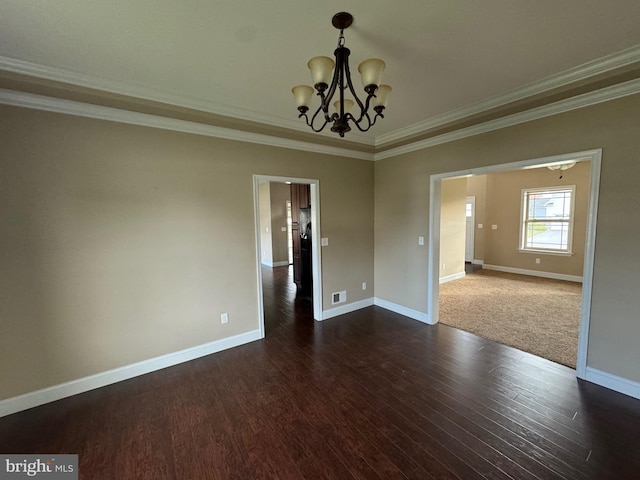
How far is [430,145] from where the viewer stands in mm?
3723

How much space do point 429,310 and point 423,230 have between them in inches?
47.4

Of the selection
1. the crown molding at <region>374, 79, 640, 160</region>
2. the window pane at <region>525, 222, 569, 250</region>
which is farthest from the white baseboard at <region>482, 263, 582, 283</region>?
the crown molding at <region>374, 79, 640, 160</region>

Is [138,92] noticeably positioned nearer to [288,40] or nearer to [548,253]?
[288,40]

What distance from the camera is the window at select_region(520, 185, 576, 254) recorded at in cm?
616

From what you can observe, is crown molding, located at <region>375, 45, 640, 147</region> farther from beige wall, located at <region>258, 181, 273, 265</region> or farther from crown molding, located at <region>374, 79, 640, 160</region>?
beige wall, located at <region>258, 181, 273, 265</region>

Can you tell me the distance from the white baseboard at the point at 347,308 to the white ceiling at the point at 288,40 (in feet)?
10.4

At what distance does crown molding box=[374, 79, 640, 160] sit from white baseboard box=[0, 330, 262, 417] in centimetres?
368

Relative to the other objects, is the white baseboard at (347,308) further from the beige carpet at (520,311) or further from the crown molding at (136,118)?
the crown molding at (136,118)

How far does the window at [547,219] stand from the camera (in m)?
6.16

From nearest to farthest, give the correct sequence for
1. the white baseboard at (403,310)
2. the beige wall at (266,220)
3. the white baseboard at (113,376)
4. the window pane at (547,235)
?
1. the white baseboard at (113,376)
2. the white baseboard at (403,310)
3. the window pane at (547,235)
4. the beige wall at (266,220)

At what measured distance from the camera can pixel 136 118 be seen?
2.61 metres

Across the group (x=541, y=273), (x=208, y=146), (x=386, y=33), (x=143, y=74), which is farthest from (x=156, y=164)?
(x=541, y=273)

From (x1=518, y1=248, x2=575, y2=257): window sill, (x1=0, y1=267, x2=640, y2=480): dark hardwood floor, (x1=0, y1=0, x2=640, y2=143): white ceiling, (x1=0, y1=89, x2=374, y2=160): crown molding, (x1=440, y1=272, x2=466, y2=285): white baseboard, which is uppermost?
(x1=0, y1=0, x2=640, y2=143): white ceiling

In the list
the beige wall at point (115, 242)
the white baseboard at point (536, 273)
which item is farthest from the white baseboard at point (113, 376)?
the white baseboard at point (536, 273)
